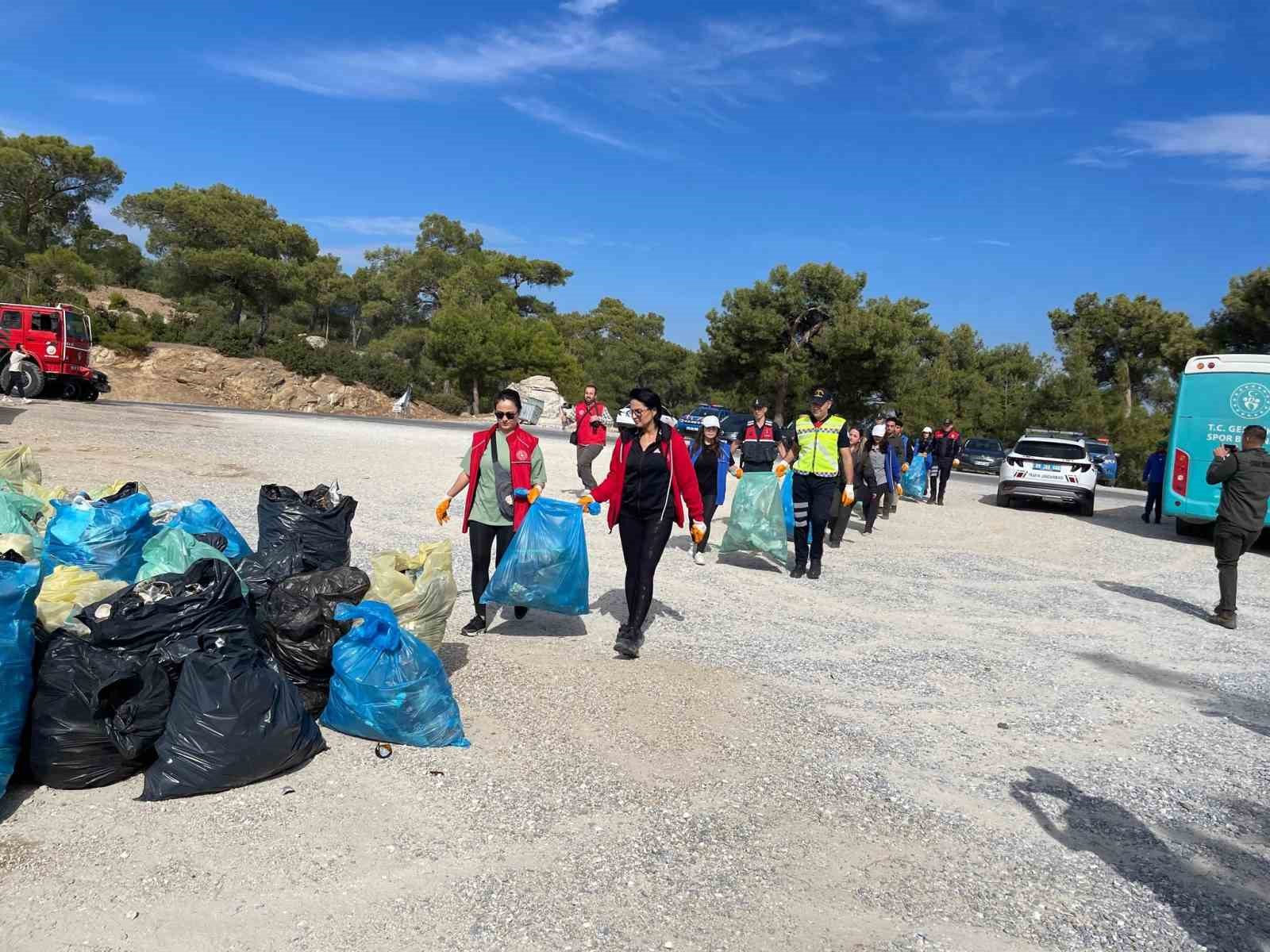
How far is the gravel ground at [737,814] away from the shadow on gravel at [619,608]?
0.14ft

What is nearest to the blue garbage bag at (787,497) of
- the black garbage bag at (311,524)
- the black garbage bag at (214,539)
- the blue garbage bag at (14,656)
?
the black garbage bag at (311,524)

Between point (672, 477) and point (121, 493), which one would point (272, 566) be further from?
point (672, 477)

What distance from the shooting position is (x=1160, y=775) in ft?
14.5

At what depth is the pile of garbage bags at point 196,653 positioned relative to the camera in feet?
11.3

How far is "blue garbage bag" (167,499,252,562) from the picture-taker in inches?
220

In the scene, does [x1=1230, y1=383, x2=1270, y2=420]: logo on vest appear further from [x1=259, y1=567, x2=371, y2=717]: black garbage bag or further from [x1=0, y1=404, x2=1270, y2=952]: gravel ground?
[x1=259, y1=567, x2=371, y2=717]: black garbage bag

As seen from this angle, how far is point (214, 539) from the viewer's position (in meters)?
5.32

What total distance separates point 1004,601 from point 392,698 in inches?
249

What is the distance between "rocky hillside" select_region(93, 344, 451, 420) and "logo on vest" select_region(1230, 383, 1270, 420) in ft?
105

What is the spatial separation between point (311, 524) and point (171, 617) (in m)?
1.58

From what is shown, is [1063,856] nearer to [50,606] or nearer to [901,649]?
[901,649]

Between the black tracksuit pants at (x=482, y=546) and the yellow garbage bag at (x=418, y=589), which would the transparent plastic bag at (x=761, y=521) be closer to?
the black tracksuit pants at (x=482, y=546)

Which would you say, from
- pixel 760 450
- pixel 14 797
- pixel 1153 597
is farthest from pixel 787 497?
pixel 14 797

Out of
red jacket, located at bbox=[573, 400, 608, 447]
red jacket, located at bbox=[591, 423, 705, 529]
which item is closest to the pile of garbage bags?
red jacket, located at bbox=[591, 423, 705, 529]
